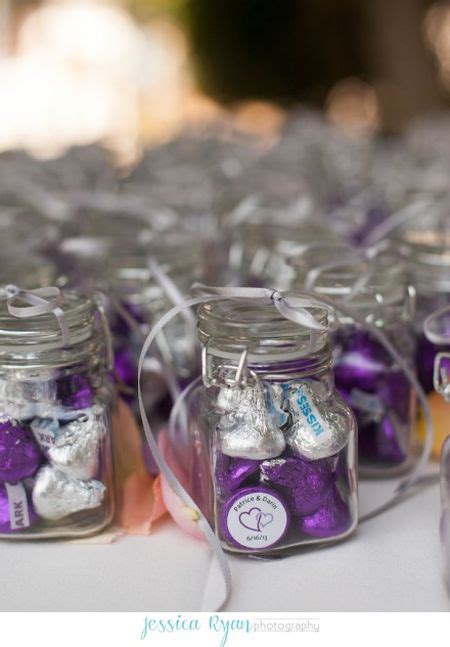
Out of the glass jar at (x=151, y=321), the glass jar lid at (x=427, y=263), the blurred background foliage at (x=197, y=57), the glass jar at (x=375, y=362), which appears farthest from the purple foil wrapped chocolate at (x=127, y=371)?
the blurred background foliage at (x=197, y=57)

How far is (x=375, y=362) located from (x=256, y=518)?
0.24 meters

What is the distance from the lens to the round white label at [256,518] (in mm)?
638

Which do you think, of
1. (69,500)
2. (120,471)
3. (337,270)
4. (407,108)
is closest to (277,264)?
(337,270)

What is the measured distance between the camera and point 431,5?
360 cm

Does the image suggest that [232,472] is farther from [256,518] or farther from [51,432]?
[51,432]

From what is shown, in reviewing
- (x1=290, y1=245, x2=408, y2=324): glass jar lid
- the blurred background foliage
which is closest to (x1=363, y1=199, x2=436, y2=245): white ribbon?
(x1=290, y1=245, x2=408, y2=324): glass jar lid

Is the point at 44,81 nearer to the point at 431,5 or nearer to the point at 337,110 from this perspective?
the point at 337,110

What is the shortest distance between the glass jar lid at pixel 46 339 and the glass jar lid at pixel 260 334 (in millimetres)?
102

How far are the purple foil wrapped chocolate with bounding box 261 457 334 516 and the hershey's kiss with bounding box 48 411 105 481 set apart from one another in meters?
0.15

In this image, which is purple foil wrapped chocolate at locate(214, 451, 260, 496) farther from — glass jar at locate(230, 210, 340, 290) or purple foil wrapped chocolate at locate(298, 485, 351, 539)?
glass jar at locate(230, 210, 340, 290)

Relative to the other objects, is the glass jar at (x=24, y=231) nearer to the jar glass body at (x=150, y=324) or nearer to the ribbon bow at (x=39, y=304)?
the jar glass body at (x=150, y=324)

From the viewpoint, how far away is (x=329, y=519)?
68 centimetres

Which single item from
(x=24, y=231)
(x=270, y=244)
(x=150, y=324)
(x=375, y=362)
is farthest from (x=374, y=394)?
(x=24, y=231)

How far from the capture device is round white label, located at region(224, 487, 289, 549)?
0.64 metres
